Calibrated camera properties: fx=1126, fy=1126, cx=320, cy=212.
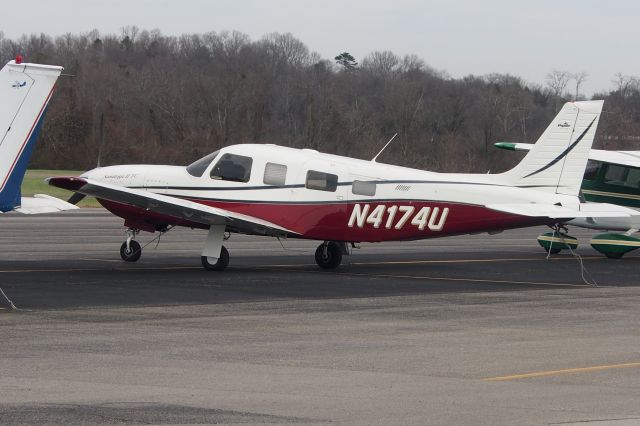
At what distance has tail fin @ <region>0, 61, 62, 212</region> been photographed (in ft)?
47.5

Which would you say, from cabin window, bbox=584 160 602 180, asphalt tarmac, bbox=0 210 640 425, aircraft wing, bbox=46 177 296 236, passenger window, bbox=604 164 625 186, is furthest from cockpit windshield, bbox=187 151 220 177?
passenger window, bbox=604 164 625 186

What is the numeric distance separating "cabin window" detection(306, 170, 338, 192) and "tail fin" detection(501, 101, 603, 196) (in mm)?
3153

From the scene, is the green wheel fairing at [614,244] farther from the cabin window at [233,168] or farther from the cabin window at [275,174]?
the cabin window at [233,168]

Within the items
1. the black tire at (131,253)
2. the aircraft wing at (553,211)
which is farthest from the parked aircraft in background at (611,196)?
the black tire at (131,253)

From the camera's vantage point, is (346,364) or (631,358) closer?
(346,364)

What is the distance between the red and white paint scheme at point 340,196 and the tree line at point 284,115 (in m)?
39.1

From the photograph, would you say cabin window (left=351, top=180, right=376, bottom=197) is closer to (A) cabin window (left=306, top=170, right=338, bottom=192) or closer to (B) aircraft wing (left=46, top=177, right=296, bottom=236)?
(A) cabin window (left=306, top=170, right=338, bottom=192)

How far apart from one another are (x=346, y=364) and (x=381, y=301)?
5.41 m

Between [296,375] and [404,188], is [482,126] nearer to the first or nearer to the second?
[404,188]

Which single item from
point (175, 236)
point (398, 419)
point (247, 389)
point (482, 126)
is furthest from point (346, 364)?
point (482, 126)

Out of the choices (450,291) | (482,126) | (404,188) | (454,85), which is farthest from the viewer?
(454,85)

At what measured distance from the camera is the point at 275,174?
2028cm

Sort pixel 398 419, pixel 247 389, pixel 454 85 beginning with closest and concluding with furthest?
pixel 398 419, pixel 247 389, pixel 454 85

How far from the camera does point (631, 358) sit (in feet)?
38.9
